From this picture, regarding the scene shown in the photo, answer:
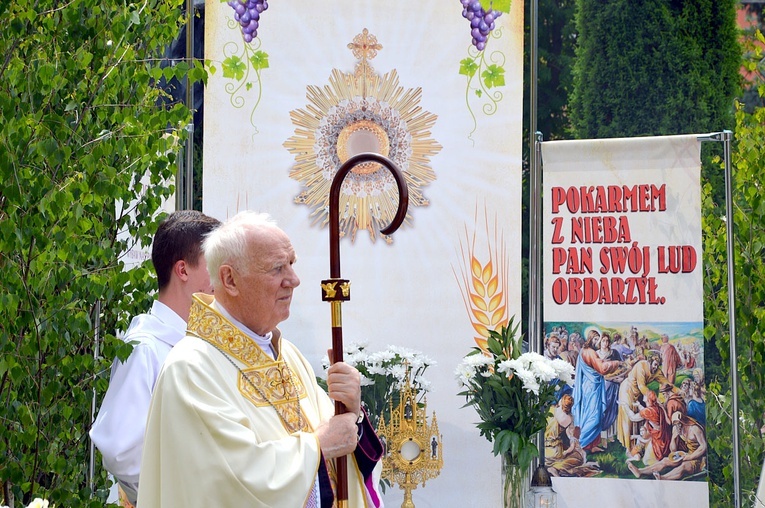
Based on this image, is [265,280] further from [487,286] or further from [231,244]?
[487,286]

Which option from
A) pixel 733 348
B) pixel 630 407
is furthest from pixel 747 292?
pixel 630 407

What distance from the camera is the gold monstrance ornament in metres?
6.03

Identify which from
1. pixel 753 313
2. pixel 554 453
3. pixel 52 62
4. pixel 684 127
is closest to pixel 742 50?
pixel 684 127

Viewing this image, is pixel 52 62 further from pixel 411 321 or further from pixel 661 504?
pixel 661 504

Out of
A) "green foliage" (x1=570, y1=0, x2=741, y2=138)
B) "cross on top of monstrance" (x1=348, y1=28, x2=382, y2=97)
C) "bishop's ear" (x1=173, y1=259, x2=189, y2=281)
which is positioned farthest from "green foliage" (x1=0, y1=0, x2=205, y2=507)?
"green foliage" (x1=570, y1=0, x2=741, y2=138)

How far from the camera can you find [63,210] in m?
3.39

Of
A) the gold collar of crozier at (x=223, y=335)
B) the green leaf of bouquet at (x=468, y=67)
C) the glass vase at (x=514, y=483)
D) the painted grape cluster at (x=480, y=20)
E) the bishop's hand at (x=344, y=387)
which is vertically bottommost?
the glass vase at (x=514, y=483)

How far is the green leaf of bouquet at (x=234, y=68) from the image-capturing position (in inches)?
267

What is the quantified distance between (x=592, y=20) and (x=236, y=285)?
9.02m

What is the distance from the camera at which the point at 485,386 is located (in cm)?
577

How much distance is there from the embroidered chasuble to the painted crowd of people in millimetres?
3471

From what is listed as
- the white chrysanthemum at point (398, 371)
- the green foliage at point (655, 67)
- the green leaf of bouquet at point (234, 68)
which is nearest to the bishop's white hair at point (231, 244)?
the white chrysanthemum at point (398, 371)

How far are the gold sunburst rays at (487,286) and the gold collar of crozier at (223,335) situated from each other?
3669mm

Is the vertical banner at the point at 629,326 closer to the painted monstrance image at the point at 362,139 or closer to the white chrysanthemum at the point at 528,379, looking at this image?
the white chrysanthemum at the point at 528,379
